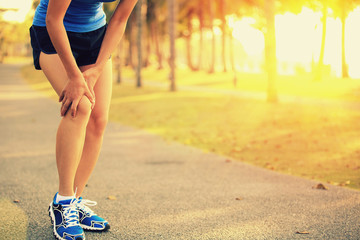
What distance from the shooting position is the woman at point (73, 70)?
2.74m

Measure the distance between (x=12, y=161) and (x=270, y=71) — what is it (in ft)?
32.9

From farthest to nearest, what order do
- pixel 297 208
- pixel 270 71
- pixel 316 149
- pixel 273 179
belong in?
pixel 270 71, pixel 316 149, pixel 273 179, pixel 297 208

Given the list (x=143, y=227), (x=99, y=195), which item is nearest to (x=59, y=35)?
(x=143, y=227)

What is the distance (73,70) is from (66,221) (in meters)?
0.96

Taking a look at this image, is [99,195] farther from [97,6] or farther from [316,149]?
[316,149]

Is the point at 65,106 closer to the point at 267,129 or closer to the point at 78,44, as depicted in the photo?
the point at 78,44

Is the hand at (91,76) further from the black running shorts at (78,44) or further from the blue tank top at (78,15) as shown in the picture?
the blue tank top at (78,15)

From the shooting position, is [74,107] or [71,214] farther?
[71,214]

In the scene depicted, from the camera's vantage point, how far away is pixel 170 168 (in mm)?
5723

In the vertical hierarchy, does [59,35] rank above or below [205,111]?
above

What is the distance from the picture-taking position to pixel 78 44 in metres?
2.88

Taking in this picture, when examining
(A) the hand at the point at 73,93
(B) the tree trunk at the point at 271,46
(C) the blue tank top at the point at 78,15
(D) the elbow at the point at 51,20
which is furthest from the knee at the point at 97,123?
(B) the tree trunk at the point at 271,46

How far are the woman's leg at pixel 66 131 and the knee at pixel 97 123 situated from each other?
0.63 ft

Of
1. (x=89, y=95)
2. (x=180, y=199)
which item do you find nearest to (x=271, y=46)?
(x=180, y=199)
